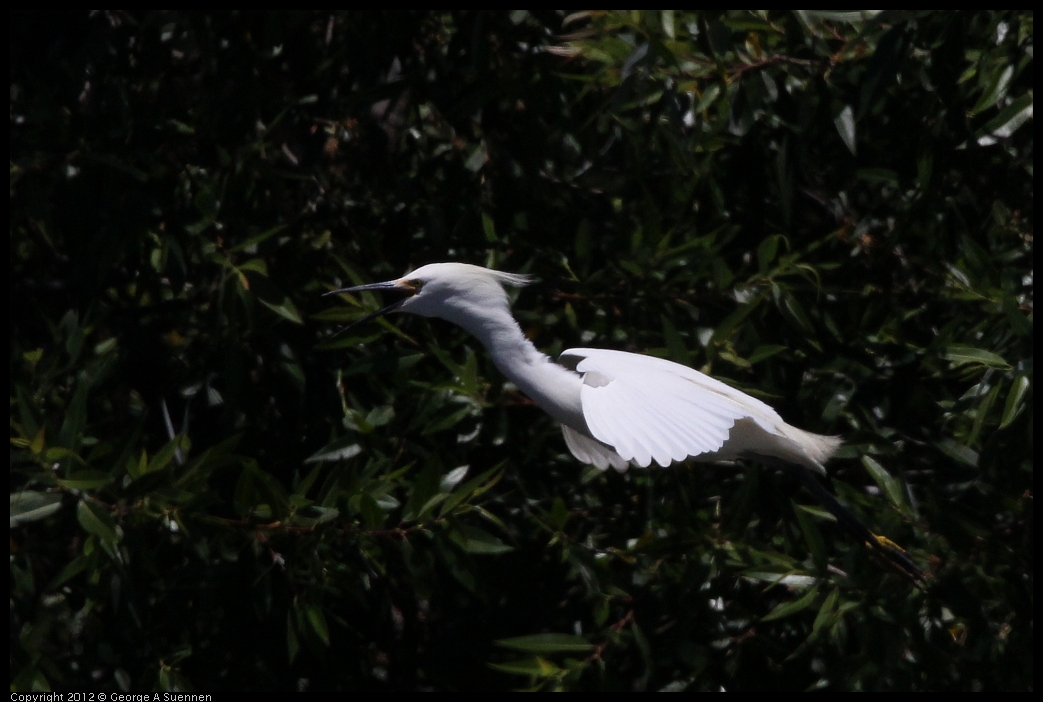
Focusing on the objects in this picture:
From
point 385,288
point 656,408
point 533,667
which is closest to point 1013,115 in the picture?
point 656,408

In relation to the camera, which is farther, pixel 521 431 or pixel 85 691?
pixel 521 431

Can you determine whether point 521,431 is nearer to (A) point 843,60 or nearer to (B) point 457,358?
(B) point 457,358

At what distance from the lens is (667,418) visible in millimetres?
1309

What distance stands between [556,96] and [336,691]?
41.1 inches

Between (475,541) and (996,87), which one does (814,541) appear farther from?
(996,87)

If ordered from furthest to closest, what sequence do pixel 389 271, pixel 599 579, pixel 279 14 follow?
1. pixel 389 271
2. pixel 279 14
3. pixel 599 579

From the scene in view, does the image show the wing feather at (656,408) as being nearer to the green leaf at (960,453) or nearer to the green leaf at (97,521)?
the green leaf at (960,453)

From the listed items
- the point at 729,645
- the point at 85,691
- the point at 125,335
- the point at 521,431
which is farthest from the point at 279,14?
the point at 729,645

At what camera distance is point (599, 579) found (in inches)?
59.5

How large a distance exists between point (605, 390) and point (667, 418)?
11 cm

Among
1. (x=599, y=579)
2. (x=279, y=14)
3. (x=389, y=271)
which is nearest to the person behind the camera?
(x=599, y=579)

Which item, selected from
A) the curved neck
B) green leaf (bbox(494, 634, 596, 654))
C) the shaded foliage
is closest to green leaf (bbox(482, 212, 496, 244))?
the shaded foliage

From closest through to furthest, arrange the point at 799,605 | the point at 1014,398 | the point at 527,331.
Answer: the point at 1014,398
the point at 799,605
the point at 527,331

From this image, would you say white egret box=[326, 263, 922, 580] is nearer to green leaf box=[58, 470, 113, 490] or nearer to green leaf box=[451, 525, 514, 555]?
green leaf box=[451, 525, 514, 555]
